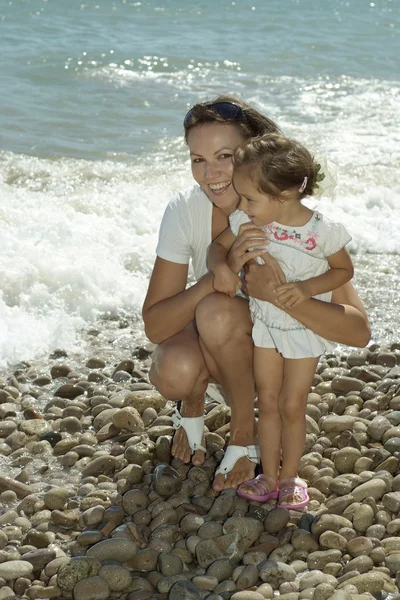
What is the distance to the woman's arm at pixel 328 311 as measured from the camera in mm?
3506

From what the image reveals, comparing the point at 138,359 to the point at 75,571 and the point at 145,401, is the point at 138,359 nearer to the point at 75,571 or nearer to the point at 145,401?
the point at 145,401

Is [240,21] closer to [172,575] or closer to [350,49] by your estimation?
[350,49]

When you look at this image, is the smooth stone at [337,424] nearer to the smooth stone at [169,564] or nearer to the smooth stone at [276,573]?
the smooth stone at [276,573]

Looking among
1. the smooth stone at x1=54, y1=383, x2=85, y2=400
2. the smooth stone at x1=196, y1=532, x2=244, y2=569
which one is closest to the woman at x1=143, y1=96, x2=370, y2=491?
the smooth stone at x1=196, y1=532, x2=244, y2=569

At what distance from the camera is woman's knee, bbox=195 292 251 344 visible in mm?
3721

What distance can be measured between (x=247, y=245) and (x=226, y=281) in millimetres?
182

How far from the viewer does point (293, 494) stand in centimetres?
354

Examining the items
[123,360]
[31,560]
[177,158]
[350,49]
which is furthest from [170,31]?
[31,560]

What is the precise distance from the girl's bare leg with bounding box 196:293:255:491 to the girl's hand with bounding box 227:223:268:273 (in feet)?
0.79

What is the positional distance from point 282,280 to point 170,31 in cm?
1137

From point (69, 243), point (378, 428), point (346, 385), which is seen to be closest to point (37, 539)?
point (378, 428)

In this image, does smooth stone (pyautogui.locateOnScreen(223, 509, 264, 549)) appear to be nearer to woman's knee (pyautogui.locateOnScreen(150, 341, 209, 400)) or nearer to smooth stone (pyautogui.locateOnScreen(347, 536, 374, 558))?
smooth stone (pyautogui.locateOnScreen(347, 536, 374, 558))

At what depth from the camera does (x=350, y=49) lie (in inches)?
555

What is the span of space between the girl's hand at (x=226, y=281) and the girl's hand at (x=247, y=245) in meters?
0.04
